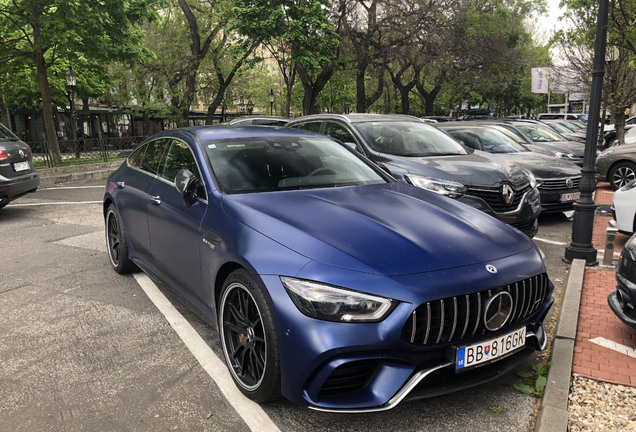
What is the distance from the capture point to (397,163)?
6.59 m

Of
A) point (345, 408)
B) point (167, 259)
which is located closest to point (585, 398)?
point (345, 408)

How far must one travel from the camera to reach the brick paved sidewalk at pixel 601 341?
327cm

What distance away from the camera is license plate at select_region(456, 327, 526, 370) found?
254 cm

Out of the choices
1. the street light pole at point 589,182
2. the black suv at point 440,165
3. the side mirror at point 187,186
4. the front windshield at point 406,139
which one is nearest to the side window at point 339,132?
the black suv at point 440,165

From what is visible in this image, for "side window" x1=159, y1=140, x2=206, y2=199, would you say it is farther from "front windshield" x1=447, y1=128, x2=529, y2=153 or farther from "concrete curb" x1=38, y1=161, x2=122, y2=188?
"concrete curb" x1=38, y1=161, x2=122, y2=188

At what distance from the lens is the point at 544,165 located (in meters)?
8.41

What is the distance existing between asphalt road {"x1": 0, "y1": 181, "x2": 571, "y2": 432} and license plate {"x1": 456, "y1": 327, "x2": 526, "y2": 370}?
403 mm

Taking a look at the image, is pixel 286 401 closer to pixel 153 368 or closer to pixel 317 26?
pixel 153 368

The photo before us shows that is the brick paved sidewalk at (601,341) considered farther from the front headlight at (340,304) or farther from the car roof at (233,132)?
the car roof at (233,132)

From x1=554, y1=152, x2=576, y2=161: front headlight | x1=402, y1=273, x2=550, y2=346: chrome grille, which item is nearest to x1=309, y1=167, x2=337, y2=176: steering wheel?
x1=402, y1=273, x2=550, y2=346: chrome grille

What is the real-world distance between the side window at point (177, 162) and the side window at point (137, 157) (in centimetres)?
79

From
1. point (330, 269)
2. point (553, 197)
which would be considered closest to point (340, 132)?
point (553, 197)

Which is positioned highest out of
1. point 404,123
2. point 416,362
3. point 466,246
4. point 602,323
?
point 404,123

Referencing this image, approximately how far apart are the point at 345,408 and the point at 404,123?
19.4ft
